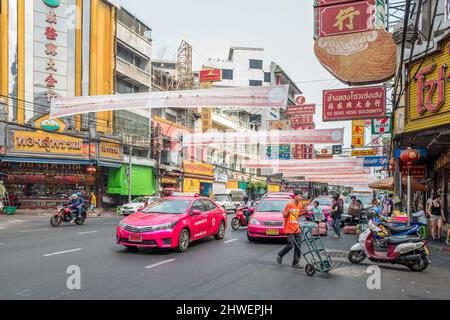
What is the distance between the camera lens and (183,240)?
11.3m

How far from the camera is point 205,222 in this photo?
1302 centimetres

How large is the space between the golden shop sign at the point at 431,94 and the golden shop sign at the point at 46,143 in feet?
77.6

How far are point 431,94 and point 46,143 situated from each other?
24670mm

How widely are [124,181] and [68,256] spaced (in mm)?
24759

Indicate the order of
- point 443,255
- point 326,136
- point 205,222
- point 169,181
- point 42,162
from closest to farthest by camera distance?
point 443,255
point 205,222
point 326,136
point 42,162
point 169,181

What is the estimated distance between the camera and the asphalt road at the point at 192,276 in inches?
268

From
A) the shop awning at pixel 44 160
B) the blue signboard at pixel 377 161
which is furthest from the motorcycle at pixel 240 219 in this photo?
the shop awning at pixel 44 160

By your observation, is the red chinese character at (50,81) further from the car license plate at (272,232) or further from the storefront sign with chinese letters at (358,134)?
the car license plate at (272,232)

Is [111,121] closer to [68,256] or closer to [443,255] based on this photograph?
[68,256]

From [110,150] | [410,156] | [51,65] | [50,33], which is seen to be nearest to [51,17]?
[50,33]

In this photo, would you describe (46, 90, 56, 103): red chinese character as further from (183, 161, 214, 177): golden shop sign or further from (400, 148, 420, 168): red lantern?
(400, 148, 420, 168): red lantern

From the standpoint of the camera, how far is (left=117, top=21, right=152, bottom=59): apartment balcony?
36.2 m

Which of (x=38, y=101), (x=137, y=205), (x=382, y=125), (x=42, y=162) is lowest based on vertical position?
(x=137, y=205)

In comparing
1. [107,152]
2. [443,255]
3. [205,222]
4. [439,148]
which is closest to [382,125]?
[439,148]
